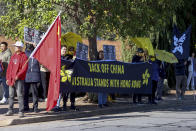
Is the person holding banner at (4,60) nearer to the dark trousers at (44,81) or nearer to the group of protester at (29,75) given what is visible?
the group of protester at (29,75)

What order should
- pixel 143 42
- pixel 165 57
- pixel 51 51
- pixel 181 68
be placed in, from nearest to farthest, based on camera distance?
pixel 51 51 < pixel 143 42 < pixel 165 57 < pixel 181 68

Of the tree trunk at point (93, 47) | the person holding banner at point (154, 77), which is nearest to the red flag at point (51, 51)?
the tree trunk at point (93, 47)

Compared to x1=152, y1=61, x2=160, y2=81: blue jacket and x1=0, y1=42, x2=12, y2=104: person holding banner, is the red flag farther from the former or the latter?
x1=152, y1=61, x2=160, y2=81: blue jacket

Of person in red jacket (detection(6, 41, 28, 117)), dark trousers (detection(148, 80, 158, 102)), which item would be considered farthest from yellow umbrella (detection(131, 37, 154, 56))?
person in red jacket (detection(6, 41, 28, 117))

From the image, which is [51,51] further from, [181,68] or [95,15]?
[181,68]

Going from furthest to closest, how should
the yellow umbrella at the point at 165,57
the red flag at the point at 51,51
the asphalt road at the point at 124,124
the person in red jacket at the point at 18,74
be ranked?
the yellow umbrella at the point at 165,57 → the person in red jacket at the point at 18,74 → the red flag at the point at 51,51 → the asphalt road at the point at 124,124

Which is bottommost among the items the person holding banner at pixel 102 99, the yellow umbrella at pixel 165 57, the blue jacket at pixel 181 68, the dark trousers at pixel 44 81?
the person holding banner at pixel 102 99

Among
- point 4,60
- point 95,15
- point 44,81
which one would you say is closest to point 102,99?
point 44,81

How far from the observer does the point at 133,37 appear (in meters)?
13.7

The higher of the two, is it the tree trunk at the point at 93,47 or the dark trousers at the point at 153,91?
the tree trunk at the point at 93,47

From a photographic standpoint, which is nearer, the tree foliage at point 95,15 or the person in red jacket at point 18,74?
the person in red jacket at point 18,74

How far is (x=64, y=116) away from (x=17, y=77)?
1.73 meters

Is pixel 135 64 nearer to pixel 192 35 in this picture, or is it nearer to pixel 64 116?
pixel 64 116

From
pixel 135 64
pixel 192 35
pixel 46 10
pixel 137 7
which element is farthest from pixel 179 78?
pixel 192 35
